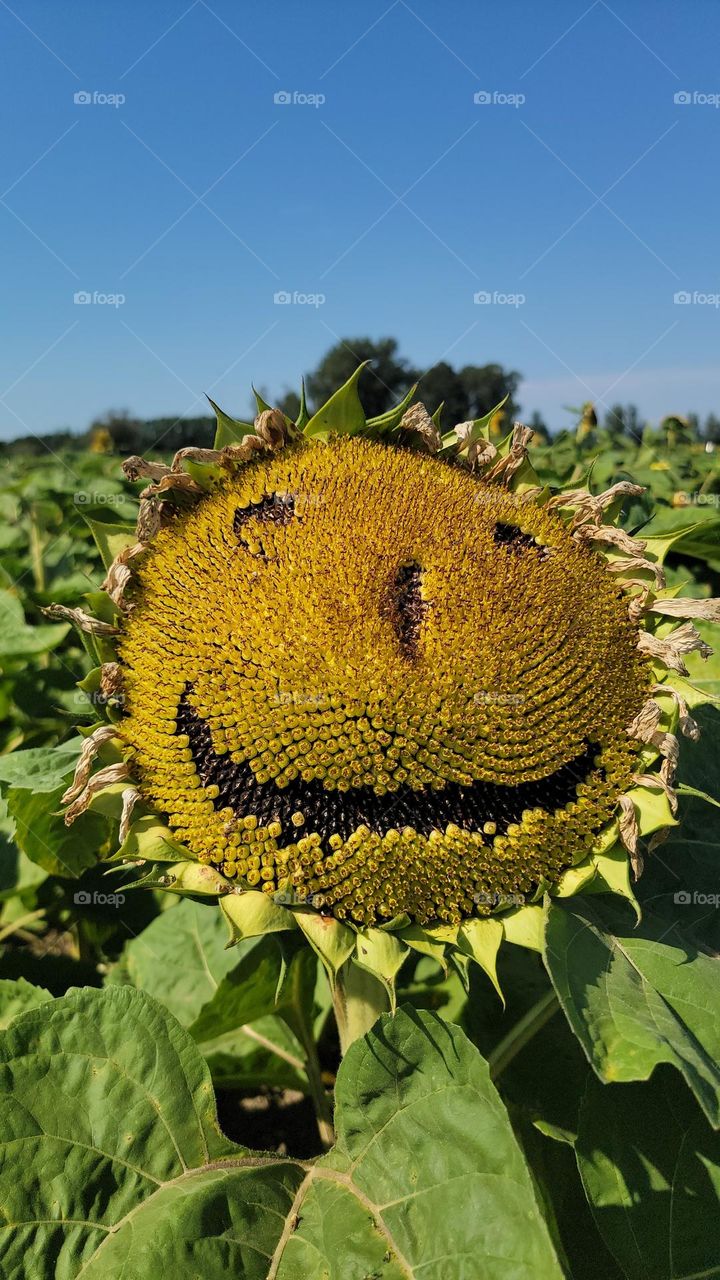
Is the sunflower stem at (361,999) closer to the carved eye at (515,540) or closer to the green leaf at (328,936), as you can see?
the green leaf at (328,936)

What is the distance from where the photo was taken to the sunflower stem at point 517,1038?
2932 mm

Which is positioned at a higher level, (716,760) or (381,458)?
(381,458)

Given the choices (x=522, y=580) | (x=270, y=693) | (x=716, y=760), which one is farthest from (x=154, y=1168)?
(x=716, y=760)

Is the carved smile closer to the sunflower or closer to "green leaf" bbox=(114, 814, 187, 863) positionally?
the sunflower

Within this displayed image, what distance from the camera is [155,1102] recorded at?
2.30 metres

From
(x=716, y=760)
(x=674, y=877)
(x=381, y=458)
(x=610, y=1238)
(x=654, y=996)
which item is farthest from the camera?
(x=716, y=760)

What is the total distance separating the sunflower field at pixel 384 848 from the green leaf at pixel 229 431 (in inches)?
0.5

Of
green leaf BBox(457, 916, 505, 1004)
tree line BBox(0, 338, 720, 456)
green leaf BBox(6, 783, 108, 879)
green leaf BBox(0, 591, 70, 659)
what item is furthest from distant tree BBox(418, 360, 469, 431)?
green leaf BBox(457, 916, 505, 1004)

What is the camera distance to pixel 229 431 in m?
2.77

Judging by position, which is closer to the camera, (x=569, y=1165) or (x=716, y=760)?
(x=569, y=1165)

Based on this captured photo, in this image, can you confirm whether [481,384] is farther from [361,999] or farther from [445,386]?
[361,999]

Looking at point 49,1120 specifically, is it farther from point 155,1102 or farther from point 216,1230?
point 216,1230

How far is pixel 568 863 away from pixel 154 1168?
4.12ft

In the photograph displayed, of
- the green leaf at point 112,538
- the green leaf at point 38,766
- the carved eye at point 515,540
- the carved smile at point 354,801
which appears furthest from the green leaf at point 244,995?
the carved eye at point 515,540
